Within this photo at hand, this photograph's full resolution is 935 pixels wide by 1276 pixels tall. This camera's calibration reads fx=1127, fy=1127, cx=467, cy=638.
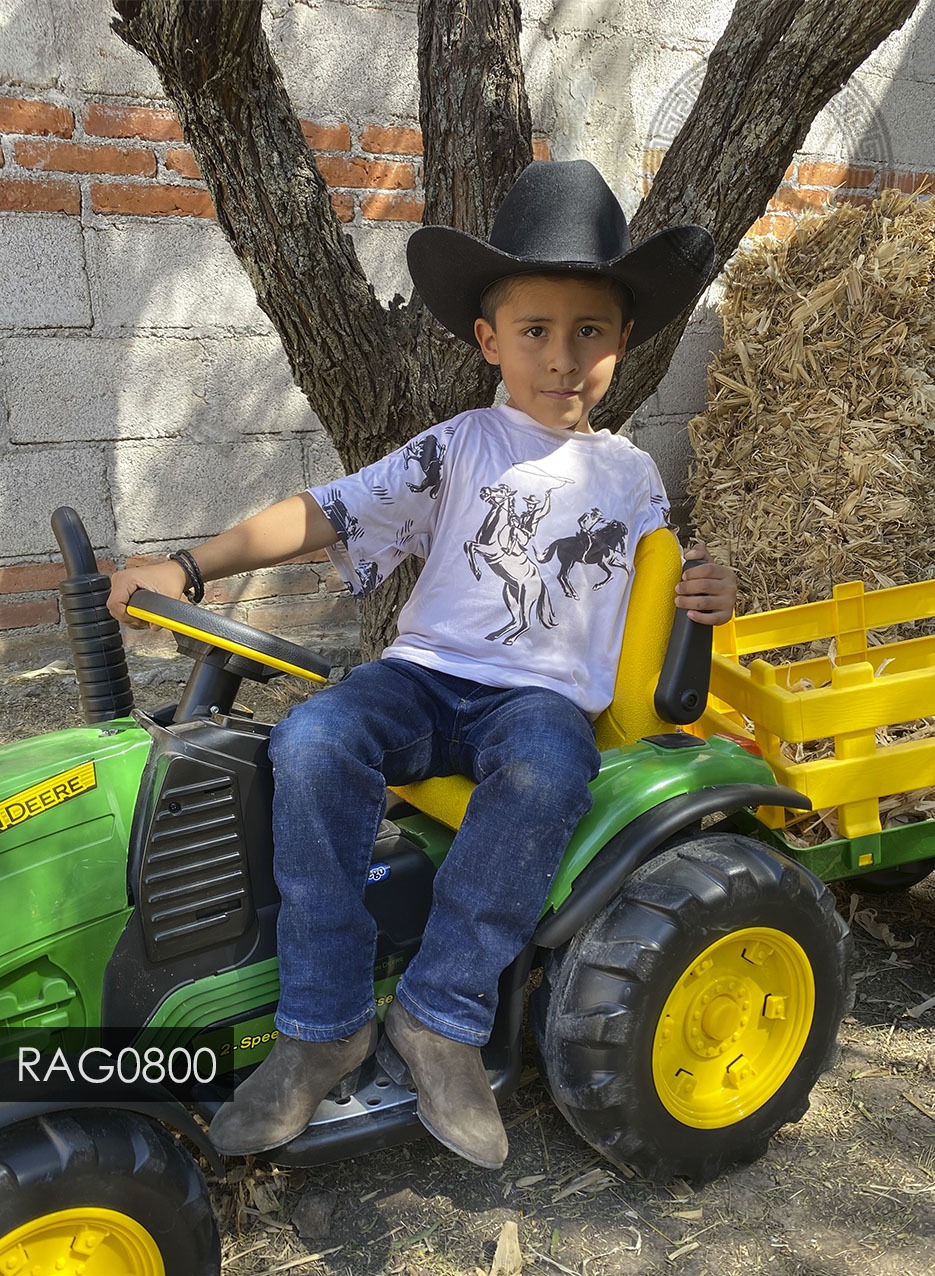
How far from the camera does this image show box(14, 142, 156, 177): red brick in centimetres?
361

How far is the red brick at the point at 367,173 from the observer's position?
4023mm

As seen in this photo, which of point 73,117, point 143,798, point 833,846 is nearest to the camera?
point 143,798

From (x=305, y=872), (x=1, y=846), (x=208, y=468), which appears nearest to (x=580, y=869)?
(x=305, y=872)

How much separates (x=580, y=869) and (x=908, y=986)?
1223mm

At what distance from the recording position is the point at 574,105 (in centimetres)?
440

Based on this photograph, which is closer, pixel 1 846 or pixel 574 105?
pixel 1 846

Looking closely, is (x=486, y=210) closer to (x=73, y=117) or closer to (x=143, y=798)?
(x=73, y=117)

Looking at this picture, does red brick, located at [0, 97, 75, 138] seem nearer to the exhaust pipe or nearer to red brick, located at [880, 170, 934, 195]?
the exhaust pipe

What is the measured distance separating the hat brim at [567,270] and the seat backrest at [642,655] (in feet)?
1.72

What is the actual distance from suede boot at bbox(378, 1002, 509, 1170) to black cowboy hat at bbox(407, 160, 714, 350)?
4.69 feet

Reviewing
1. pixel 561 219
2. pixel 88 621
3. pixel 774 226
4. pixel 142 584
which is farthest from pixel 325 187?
pixel 774 226

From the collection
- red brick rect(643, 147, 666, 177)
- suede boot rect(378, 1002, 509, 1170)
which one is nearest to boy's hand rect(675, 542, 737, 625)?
suede boot rect(378, 1002, 509, 1170)

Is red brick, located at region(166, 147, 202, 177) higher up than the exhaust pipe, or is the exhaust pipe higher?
red brick, located at region(166, 147, 202, 177)

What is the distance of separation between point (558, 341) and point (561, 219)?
0.24m
